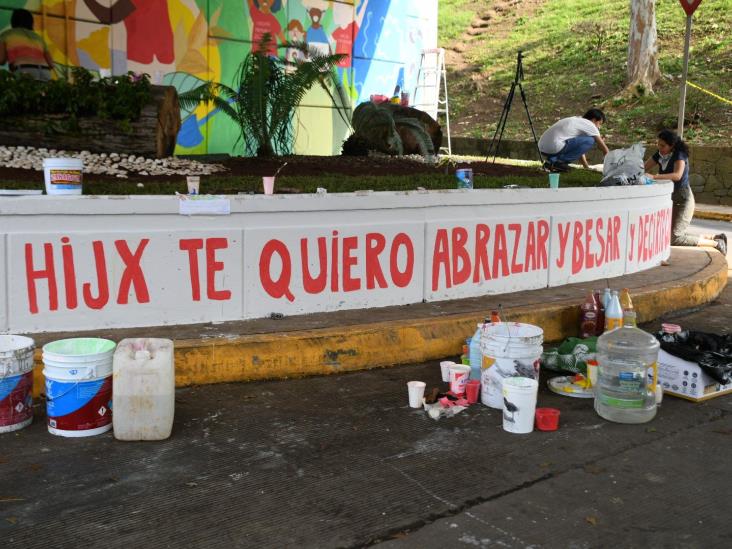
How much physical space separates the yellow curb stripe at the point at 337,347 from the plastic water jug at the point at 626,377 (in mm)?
1205

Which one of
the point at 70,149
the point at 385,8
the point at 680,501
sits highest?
the point at 385,8

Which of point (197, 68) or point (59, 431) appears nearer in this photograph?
point (59, 431)

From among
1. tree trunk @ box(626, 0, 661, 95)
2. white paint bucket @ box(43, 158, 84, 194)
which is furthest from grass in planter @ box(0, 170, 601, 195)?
tree trunk @ box(626, 0, 661, 95)

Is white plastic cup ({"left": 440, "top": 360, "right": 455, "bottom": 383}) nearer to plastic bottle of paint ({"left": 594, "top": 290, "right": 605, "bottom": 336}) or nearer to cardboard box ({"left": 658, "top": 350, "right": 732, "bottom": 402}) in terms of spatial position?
cardboard box ({"left": 658, "top": 350, "right": 732, "bottom": 402})

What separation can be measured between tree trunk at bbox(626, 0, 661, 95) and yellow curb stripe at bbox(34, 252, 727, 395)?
18.7 meters

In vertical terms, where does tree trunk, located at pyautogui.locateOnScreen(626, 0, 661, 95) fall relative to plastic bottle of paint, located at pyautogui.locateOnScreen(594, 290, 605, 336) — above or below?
above

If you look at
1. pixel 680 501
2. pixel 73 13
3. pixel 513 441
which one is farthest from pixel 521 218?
pixel 73 13

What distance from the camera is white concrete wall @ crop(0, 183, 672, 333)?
5.25m

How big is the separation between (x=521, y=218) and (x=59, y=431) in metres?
4.22

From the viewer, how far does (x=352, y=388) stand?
5320 mm

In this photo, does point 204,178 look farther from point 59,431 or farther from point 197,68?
point 197,68

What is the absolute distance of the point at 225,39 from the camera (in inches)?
585

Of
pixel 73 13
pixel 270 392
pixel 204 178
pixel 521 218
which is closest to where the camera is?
pixel 270 392

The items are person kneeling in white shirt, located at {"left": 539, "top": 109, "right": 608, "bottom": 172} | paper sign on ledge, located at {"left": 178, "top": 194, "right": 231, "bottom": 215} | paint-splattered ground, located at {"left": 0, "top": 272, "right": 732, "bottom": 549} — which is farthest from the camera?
person kneeling in white shirt, located at {"left": 539, "top": 109, "right": 608, "bottom": 172}
